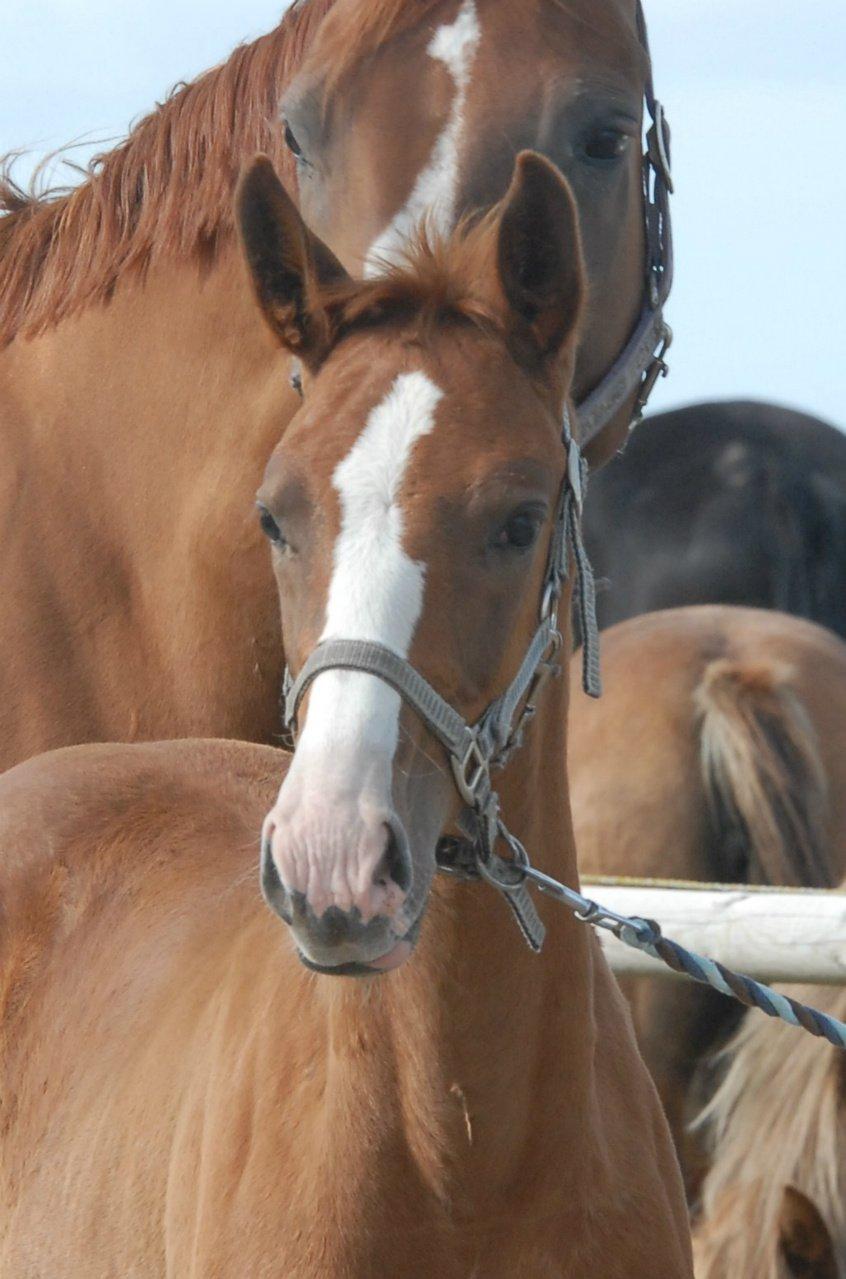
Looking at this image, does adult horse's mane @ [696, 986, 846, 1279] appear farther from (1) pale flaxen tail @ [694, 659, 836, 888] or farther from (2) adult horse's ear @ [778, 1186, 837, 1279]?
(1) pale flaxen tail @ [694, 659, 836, 888]

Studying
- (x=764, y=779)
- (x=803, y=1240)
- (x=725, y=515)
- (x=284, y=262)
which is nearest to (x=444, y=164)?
(x=284, y=262)

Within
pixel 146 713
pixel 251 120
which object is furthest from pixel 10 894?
pixel 251 120

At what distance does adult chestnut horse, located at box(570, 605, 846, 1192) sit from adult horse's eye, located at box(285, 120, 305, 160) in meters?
2.23

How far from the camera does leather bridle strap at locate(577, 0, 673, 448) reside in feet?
8.66

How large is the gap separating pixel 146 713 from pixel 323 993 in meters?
0.87

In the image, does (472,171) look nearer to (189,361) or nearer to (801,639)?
(189,361)

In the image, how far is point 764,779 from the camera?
4.50 meters

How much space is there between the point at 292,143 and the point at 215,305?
261mm

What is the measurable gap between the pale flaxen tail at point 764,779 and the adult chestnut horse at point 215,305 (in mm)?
1929

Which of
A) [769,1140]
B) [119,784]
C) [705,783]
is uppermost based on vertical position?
[119,784]

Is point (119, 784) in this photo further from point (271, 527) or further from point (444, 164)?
point (444, 164)

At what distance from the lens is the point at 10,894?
2.94m

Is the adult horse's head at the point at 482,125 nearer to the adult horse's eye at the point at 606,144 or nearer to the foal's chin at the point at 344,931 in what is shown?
the adult horse's eye at the point at 606,144

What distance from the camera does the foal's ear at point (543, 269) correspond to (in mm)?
2107
